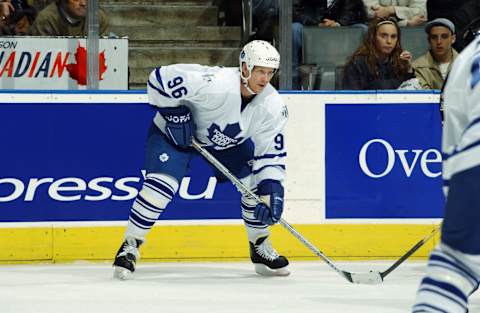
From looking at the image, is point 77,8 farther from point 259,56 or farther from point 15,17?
point 259,56

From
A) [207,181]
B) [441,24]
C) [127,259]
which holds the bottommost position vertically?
[127,259]

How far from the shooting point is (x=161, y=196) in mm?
4766

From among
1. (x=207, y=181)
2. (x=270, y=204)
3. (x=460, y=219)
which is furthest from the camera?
(x=207, y=181)

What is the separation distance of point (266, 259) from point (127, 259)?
0.61 m

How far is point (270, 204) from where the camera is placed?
4.61 m

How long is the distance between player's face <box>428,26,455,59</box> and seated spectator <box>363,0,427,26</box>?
118 millimetres

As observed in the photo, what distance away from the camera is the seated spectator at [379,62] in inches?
223

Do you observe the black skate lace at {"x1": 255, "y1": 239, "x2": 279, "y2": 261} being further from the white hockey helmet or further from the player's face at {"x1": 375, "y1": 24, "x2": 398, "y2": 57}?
the player's face at {"x1": 375, "y1": 24, "x2": 398, "y2": 57}

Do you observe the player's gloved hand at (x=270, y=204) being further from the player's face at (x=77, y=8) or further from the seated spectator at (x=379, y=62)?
the player's face at (x=77, y=8)

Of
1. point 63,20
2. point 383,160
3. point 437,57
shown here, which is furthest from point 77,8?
point 437,57

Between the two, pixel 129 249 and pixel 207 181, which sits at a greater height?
pixel 207 181

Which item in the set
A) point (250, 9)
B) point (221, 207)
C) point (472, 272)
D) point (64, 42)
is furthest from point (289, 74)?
point (472, 272)

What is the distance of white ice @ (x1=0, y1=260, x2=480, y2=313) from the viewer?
404cm

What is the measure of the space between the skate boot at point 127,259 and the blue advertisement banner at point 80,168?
576 mm
